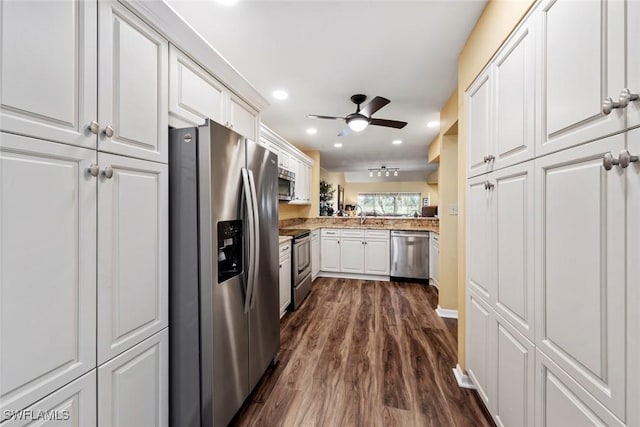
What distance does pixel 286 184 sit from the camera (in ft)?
12.7

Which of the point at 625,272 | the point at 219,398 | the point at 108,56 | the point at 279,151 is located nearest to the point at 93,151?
the point at 108,56

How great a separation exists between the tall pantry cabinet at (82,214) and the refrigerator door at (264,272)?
56 cm

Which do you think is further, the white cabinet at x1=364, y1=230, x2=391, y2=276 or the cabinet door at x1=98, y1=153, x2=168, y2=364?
the white cabinet at x1=364, y1=230, x2=391, y2=276

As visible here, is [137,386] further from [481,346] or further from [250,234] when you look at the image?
[481,346]

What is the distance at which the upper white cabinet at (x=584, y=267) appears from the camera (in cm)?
72

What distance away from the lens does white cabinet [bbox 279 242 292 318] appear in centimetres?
307

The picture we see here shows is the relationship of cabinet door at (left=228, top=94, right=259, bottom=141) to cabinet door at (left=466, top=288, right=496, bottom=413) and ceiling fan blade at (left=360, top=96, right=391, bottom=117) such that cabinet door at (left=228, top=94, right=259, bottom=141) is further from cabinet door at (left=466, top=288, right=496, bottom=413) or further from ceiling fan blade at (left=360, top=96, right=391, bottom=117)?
cabinet door at (left=466, top=288, right=496, bottom=413)

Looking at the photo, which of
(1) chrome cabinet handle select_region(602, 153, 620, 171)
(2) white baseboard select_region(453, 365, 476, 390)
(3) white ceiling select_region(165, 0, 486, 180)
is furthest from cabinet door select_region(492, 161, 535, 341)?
(3) white ceiling select_region(165, 0, 486, 180)

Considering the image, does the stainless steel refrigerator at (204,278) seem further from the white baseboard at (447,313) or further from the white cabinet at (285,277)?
the white baseboard at (447,313)

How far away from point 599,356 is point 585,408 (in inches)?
7.9

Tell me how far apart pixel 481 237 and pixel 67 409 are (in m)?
2.09

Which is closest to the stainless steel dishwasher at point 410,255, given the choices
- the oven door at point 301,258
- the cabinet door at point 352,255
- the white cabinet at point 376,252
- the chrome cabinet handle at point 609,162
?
the white cabinet at point 376,252

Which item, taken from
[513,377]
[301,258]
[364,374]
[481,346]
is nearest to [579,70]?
[513,377]

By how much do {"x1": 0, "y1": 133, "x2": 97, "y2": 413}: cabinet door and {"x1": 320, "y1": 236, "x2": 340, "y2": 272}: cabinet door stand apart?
13.5ft
